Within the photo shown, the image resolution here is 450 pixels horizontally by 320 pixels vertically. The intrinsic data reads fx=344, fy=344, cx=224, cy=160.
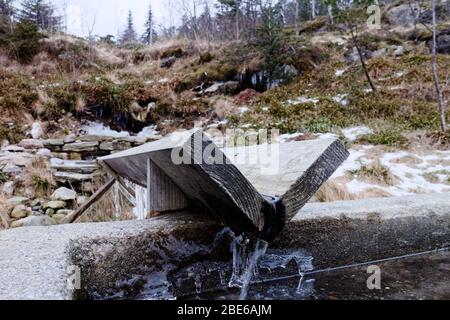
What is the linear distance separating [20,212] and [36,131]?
3.66m

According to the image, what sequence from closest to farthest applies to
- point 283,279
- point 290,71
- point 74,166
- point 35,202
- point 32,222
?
point 283,279, point 32,222, point 35,202, point 74,166, point 290,71

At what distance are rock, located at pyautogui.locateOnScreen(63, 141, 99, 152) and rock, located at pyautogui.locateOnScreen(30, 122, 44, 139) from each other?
1.17 m

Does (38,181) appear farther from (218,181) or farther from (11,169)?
(218,181)

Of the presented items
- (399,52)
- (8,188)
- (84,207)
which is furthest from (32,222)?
(399,52)

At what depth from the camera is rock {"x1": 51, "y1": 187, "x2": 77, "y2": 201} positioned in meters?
4.16

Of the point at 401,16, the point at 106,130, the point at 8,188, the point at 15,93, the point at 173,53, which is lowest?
the point at 8,188

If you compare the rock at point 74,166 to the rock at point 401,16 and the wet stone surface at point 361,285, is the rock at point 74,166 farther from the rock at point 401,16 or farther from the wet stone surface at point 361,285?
the rock at point 401,16

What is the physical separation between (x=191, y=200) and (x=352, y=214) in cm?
61

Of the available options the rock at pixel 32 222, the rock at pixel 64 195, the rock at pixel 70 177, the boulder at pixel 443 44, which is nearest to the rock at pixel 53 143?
the rock at pixel 70 177

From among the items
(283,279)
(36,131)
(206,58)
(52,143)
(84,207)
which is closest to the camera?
(283,279)

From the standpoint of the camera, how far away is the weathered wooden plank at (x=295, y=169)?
0.98m

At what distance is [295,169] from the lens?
1.04 metres
